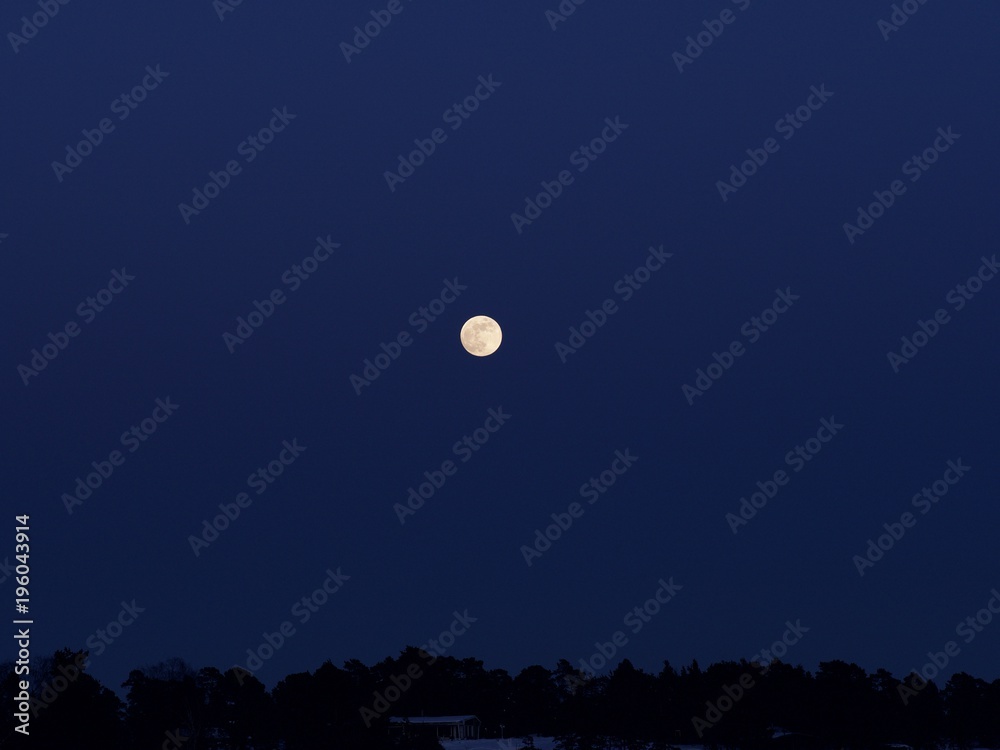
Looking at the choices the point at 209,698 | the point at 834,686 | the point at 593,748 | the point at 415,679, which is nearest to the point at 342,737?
the point at 593,748

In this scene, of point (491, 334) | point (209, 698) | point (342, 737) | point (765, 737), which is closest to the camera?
point (491, 334)

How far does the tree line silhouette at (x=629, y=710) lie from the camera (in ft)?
366

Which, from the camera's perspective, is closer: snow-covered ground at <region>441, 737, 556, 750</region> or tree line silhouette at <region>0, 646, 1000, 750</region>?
tree line silhouette at <region>0, 646, 1000, 750</region>

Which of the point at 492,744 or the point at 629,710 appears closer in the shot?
the point at 629,710

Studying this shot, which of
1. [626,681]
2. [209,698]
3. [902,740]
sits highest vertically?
[209,698]

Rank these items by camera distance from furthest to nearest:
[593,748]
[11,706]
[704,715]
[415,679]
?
1. [415,679]
2. [704,715]
3. [593,748]
4. [11,706]

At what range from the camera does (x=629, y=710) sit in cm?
11262

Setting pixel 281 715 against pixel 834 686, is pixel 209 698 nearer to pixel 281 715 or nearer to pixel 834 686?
pixel 281 715

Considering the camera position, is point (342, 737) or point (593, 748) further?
point (593, 748)

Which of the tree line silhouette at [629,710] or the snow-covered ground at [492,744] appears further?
the snow-covered ground at [492,744]

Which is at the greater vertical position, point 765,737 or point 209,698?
point 209,698

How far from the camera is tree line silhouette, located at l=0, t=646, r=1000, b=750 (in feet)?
366

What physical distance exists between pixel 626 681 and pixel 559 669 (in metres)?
55.6

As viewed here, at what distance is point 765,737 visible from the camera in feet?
394
